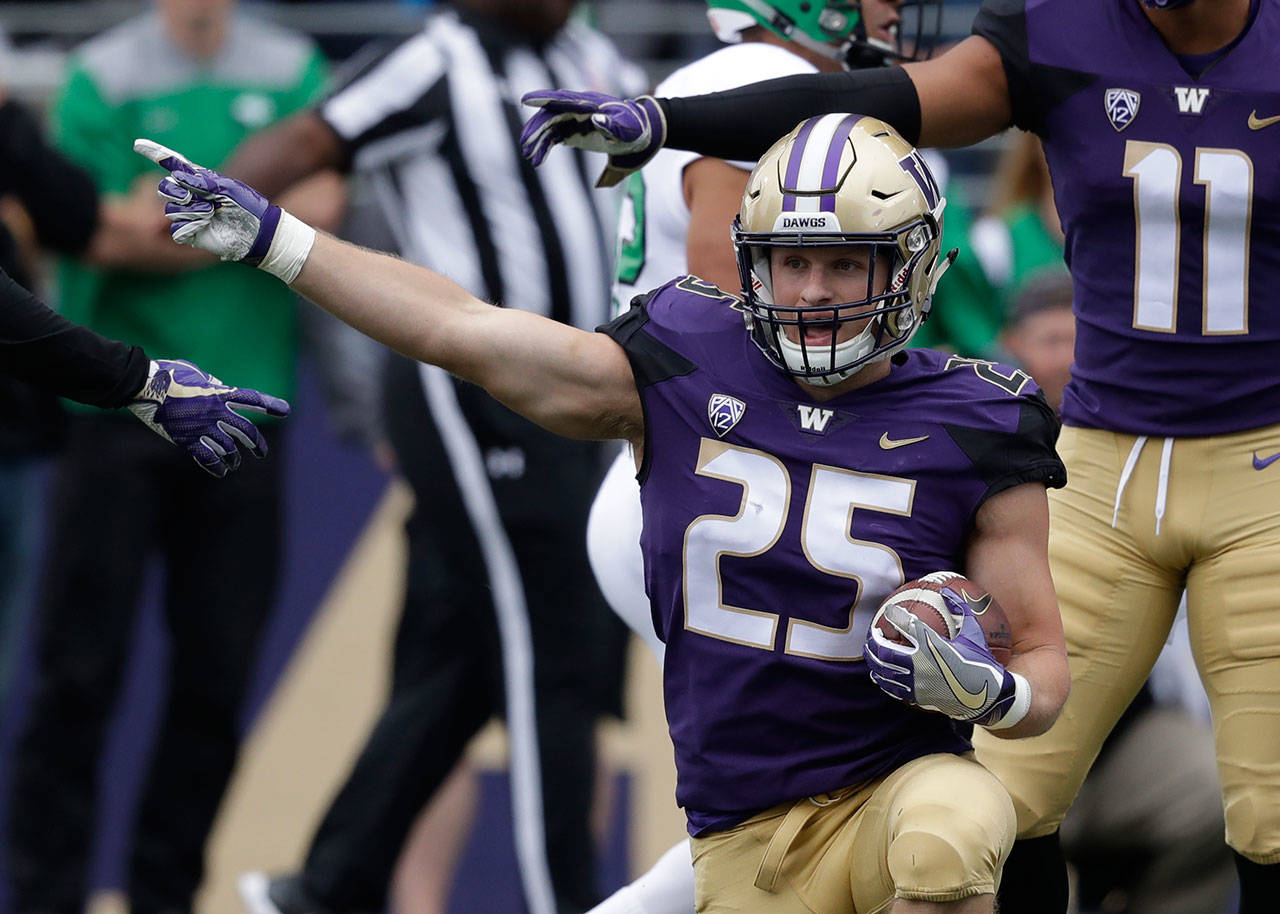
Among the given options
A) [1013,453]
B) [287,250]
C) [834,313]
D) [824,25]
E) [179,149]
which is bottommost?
[1013,453]

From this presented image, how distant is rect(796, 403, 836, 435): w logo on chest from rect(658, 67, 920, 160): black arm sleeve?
1.66 ft

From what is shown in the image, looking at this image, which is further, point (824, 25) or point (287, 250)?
point (824, 25)

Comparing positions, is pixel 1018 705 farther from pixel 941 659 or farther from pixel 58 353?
pixel 58 353

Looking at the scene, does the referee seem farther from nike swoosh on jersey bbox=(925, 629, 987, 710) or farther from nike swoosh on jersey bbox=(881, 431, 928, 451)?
nike swoosh on jersey bbox=(925, 629, 987, 710)

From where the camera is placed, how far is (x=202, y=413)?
369cm

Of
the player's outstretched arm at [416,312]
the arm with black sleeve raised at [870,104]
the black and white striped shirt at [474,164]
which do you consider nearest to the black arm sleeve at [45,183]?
the black and white striped shirt at [474,164]

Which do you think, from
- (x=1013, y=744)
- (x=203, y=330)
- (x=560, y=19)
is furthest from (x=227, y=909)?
(x=1013, y=744)

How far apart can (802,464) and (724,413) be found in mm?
146

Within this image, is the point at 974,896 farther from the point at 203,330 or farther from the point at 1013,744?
the point at 203,330

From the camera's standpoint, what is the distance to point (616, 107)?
141 inches

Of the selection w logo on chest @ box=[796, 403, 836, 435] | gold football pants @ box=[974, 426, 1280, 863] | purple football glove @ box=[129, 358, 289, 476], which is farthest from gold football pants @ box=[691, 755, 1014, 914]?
purple football glove @ box=[129, 358, 289, 476]

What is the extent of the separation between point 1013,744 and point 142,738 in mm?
3472

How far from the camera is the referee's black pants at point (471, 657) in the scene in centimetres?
524

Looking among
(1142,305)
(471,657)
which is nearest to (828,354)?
(1142,305)
